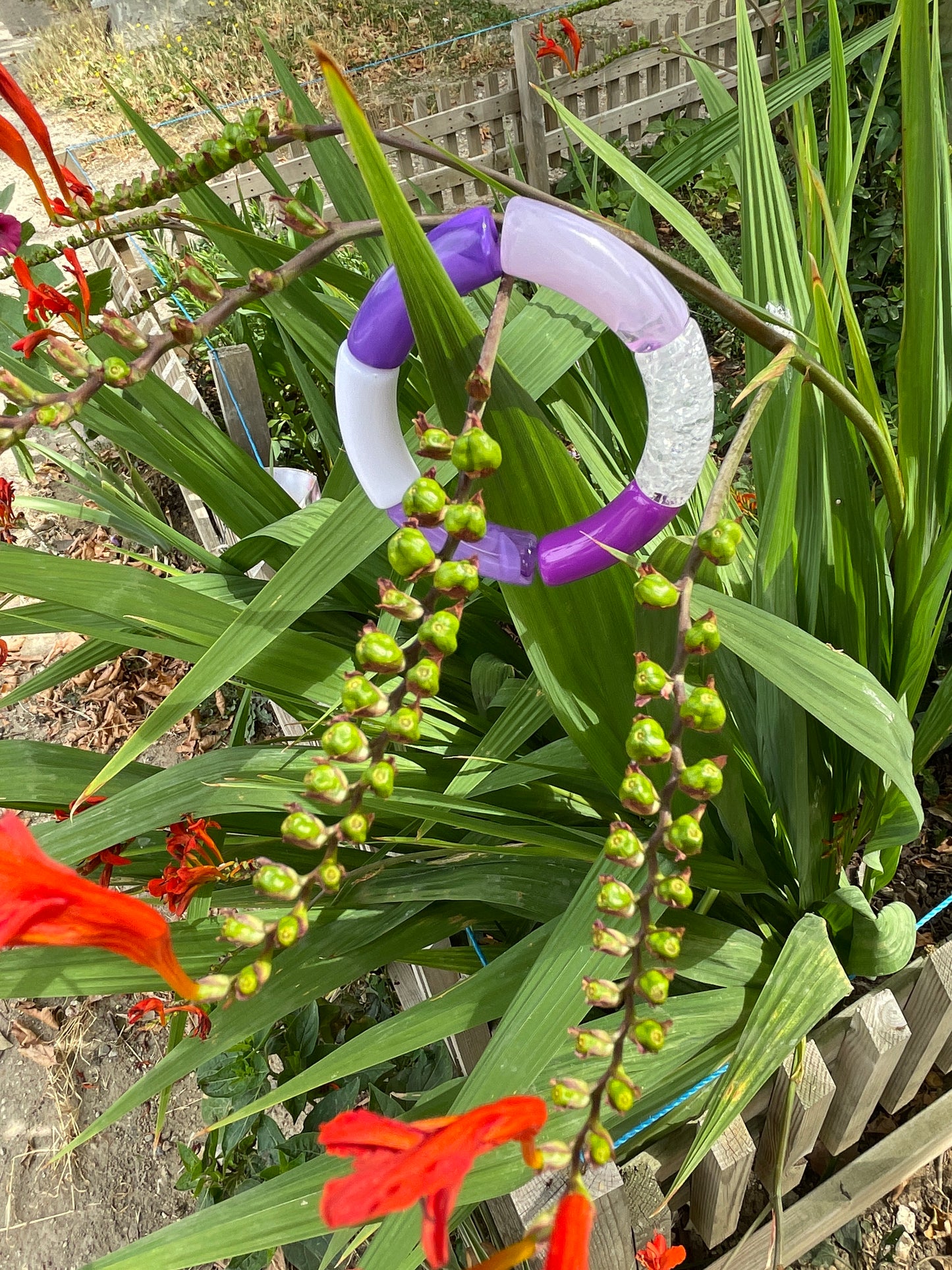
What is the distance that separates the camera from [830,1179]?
3.75 ft

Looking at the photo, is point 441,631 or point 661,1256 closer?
point 441,631

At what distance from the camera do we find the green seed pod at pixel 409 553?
0.35m

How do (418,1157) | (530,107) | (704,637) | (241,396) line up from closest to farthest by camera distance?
1. (418,1157)
2. (704,637)
3. (241,396)
4. (530,107)

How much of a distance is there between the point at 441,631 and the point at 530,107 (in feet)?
10.5

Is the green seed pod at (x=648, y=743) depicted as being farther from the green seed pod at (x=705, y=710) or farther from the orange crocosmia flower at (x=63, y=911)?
the orange crocosmia flower at (x=63, y=911)

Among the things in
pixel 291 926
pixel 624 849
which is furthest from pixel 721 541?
pixel 291 926

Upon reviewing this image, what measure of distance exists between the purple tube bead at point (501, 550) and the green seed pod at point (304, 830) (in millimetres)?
237

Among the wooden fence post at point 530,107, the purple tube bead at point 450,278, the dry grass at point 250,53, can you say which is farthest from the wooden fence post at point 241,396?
the dry grass at point 250,53

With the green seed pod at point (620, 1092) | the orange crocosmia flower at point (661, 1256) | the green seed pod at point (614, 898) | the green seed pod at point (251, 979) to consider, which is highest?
the green seed pod at point (251, 979)

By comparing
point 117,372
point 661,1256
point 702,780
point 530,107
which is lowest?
point 661,1256

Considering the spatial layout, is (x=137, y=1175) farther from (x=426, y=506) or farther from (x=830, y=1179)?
(x=426, y=506)

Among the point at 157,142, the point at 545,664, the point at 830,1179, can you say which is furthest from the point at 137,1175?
the point at 157,142

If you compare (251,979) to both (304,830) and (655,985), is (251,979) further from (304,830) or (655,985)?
(655,985)

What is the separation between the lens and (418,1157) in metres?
0.30
